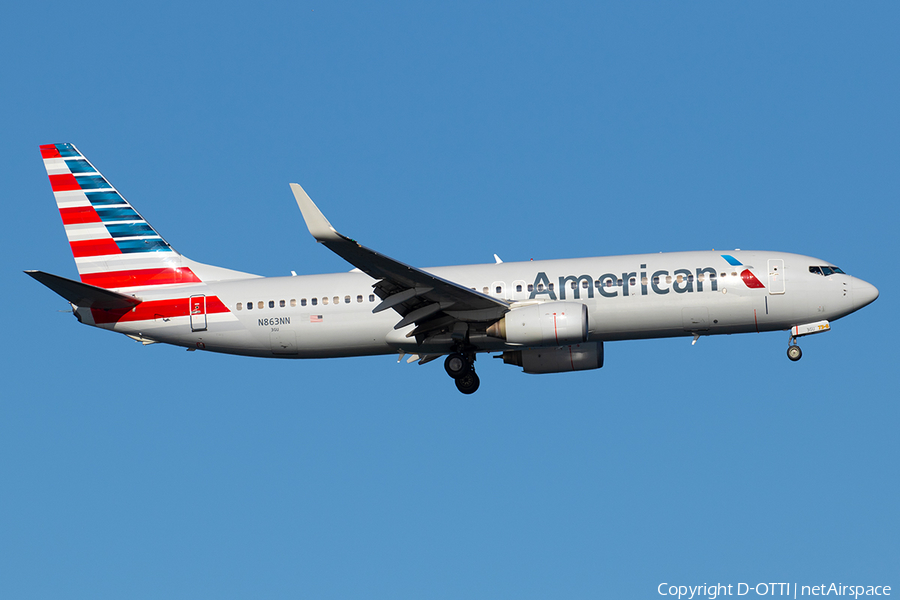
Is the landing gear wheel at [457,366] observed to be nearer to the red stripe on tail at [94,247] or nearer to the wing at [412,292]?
the wing at [412,292]

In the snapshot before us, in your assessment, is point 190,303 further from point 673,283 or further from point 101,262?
point 673,283

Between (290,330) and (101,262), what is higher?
(101,262)

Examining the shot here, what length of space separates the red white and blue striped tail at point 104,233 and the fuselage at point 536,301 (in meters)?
0.86

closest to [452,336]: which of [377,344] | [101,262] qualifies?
[377,344]

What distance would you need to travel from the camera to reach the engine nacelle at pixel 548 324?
100.0 feet

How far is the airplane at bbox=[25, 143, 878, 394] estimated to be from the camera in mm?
31531

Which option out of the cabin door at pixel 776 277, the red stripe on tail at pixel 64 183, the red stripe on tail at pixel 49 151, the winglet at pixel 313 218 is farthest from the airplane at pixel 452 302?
the red stripe on tail at pixel 49 151

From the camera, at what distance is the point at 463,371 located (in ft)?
109

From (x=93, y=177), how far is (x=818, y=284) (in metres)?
26.2

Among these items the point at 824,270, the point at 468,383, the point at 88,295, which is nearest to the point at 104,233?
the point at 88,295

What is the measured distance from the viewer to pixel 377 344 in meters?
33.5

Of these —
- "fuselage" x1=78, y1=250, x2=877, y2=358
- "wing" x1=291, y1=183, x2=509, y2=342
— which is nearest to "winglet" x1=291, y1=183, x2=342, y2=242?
"wing" x1=291, y1=183, x2=509, y2=342

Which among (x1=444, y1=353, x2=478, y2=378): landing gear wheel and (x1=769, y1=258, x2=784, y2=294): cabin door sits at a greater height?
(x1=769, y1=258, x2=784, y2=294): cabin door

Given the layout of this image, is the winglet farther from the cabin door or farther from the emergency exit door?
the cabin door
